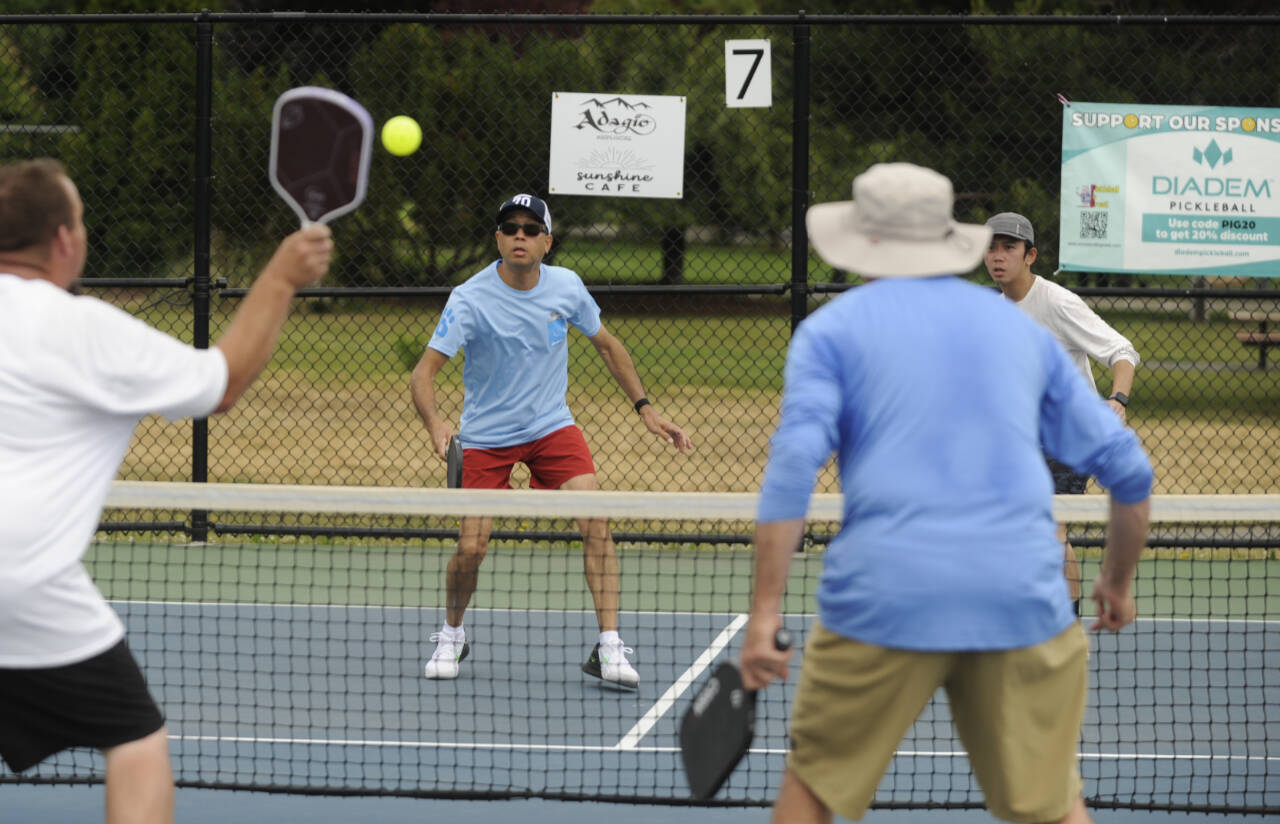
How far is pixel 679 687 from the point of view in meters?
5.64

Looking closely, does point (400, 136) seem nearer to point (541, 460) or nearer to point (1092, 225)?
point (541, 460)

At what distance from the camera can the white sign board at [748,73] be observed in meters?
7.24

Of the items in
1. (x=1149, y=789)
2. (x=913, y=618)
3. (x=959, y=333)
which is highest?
(x=959, y=333)

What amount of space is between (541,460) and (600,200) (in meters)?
14.0

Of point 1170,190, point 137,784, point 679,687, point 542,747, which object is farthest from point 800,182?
point 137,784

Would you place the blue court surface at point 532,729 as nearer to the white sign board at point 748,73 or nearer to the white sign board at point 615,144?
the white sign board at point 615,144

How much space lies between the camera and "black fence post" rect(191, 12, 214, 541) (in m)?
7.48

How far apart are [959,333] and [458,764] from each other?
2.62 metres

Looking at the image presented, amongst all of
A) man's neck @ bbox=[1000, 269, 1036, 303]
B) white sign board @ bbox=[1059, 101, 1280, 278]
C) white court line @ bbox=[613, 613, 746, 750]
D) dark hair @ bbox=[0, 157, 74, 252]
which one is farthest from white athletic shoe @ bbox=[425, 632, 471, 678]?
white sign board @ bbox=[1059, 101, 1280, 278]

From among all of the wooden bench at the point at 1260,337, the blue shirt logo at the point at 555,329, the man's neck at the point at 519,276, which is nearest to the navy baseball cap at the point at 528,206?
the man's neck at the point at 519,276

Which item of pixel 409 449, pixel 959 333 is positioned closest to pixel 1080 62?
pixel 409 449

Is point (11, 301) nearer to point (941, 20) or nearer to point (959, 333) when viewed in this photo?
point (959, 333)

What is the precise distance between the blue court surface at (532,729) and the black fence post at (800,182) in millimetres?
1581

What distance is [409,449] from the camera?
10.8 meters
